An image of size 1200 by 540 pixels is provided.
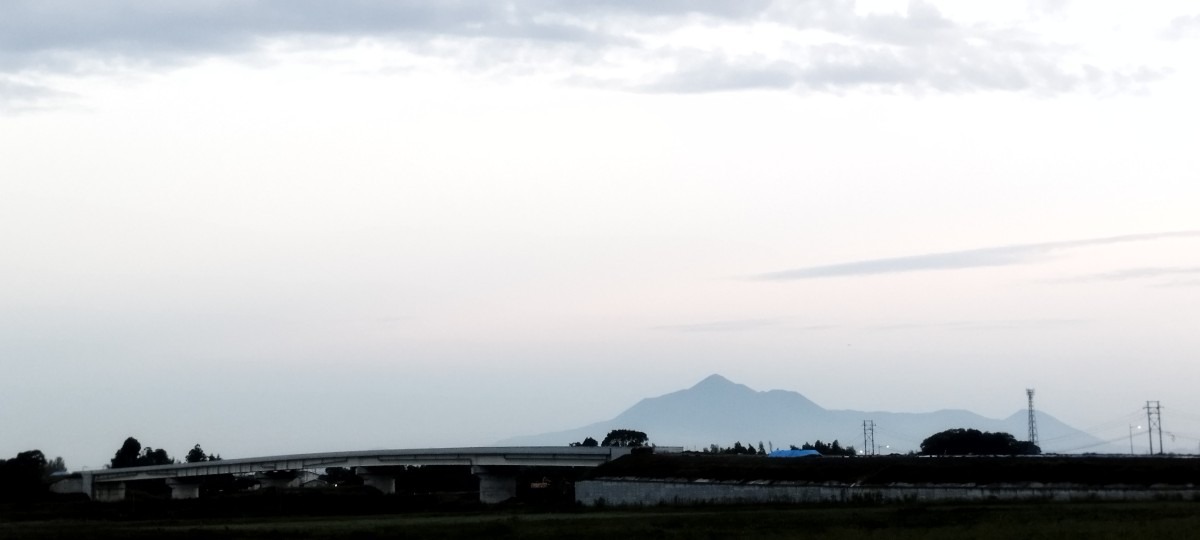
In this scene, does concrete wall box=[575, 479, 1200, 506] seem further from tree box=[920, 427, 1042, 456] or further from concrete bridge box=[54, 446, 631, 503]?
tree box=[920, 427, 1042, 456]

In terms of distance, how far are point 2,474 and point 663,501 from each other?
98.2 meters

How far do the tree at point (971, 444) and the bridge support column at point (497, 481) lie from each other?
155 feet

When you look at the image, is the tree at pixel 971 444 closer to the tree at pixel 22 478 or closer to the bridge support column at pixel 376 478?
the bridge support column at pixel 376 478

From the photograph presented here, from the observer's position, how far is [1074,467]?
78250mm

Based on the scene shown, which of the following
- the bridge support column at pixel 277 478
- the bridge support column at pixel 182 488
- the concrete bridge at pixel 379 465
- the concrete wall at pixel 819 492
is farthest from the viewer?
the bridge support column at pixel 182 488

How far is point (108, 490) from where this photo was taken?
17912 cm

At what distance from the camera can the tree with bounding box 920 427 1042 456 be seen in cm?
15262

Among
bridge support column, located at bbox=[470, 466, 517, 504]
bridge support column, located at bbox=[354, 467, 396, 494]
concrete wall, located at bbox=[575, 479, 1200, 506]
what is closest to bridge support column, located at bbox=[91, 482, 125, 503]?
bridge support column, located at bbox=[354, 467, 396, 494]

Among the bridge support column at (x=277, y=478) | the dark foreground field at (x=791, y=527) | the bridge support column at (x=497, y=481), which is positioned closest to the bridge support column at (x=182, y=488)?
the bridge support column at (x=277, y=478)

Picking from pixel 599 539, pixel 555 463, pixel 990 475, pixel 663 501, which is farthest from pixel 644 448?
pixel 599 539

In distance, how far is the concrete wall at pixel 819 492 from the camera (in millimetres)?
70250

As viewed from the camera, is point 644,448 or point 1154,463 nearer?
point 1154,463

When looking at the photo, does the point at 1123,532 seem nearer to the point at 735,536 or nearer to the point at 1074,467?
the point at 735,536

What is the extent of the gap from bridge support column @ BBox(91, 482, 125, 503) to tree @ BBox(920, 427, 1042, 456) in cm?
10256
